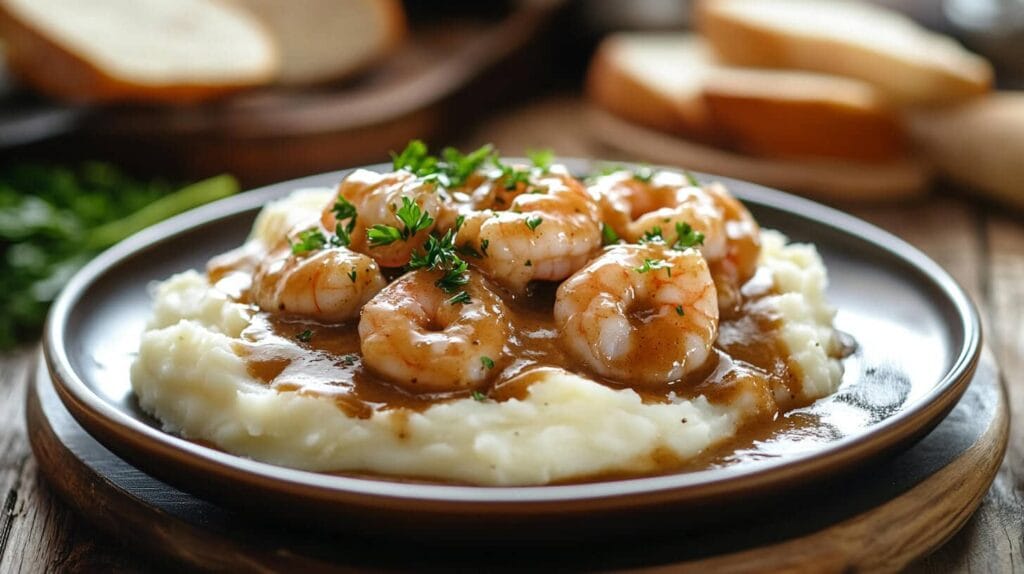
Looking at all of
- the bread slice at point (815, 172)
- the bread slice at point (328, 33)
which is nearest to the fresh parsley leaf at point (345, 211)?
the bread slice at point (815, 172)

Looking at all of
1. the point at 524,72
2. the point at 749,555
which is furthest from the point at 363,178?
the point at 524,72

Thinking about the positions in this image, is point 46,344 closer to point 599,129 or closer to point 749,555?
point 749,555

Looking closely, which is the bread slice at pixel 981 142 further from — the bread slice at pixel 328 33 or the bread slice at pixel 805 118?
the bread slice at pixel 328 33

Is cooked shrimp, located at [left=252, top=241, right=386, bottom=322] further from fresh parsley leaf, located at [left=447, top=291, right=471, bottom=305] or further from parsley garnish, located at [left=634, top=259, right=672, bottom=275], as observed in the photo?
parsley garnish, located at [left=634, top=259, right=672, bottom=275]

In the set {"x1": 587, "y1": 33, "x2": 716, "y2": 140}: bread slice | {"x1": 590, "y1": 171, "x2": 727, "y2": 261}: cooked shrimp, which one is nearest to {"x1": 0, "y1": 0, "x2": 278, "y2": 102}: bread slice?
{"x1": 587, "y1": 33, "x2": 716, "y2": 140}: bread slice

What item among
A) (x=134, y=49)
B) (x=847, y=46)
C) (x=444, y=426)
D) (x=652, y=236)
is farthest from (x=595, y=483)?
(x=134, y=49)

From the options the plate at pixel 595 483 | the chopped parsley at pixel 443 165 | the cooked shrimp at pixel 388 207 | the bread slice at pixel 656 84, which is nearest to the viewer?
the plate at pixel 595 483
